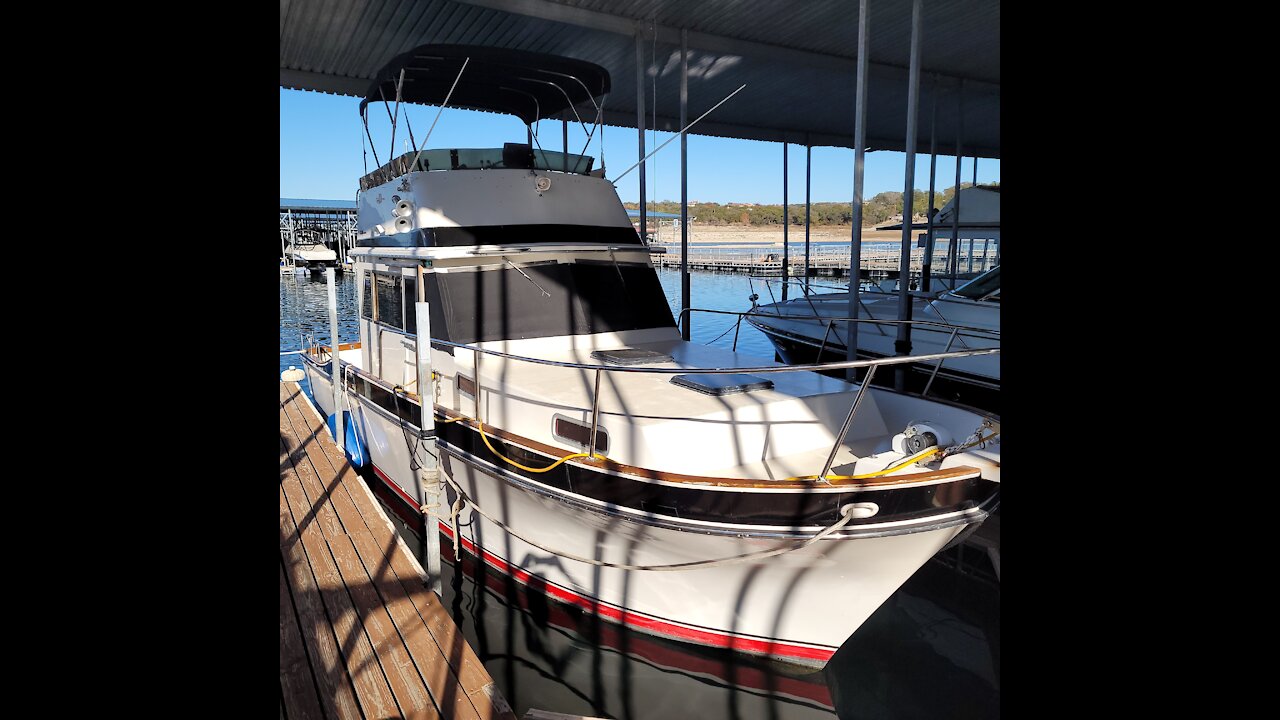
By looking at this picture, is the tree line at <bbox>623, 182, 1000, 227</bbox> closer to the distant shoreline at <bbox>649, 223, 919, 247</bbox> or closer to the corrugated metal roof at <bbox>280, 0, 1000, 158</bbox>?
the distant shoreline at <bbox>649, 223, 919, 247</bbox>

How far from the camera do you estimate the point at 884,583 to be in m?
4.25

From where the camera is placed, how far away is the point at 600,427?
15.3ft

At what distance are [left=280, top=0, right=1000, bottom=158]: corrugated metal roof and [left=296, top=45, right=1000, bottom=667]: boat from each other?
262cm

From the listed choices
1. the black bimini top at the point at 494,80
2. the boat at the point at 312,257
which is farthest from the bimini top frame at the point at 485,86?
the boat at the point at 312,257

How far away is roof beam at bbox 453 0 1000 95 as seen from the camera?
10.4m

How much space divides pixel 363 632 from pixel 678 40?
35.2 ft

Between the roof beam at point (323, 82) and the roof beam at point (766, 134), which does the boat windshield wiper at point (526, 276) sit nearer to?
the roof beam at point (323, 82)

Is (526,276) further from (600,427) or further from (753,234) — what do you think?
(753,234)

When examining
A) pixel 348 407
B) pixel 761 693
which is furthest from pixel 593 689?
pixel 348 407

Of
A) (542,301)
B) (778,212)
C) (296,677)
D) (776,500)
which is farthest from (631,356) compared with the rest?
(778,212)
